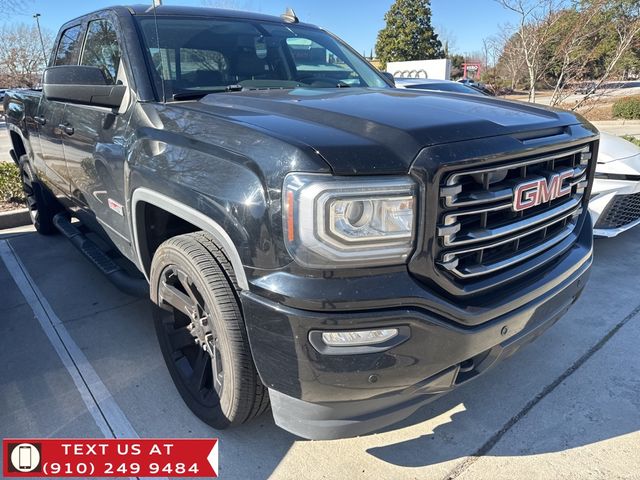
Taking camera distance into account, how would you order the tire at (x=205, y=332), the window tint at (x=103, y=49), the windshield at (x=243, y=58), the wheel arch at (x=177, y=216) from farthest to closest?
the window tint at (x=103, y=49)
the windshield at (x=243, y=58)
the tire at (x=205, y=332)
the wheel arch at (x=177, y=216)

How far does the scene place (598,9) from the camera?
8.04 metres

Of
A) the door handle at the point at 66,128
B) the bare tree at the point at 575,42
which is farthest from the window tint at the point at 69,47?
the bare tree at the point at 575,42

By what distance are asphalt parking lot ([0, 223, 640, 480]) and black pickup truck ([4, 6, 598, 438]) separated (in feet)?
0.92

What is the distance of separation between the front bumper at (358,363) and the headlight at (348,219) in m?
0.13

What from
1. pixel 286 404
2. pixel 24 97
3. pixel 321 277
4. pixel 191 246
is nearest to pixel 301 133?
pixel 321 277

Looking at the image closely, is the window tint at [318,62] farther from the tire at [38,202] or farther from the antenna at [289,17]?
the tire at [38,202]

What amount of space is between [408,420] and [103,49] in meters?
2.83

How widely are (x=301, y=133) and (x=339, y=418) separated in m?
1.03

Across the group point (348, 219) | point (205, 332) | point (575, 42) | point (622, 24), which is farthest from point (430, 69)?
point (348, 219)

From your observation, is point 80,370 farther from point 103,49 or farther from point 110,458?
point 103,49

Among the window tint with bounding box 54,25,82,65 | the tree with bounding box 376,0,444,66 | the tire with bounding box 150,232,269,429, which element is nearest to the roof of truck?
the window tint with bounding box 54,25,82,65

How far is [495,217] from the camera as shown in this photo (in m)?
1.93

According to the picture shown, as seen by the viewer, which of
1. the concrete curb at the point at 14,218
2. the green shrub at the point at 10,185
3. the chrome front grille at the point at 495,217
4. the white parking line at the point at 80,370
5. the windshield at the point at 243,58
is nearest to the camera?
the chrome front grille at the point at 495,217

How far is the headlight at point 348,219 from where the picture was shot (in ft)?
5.19
